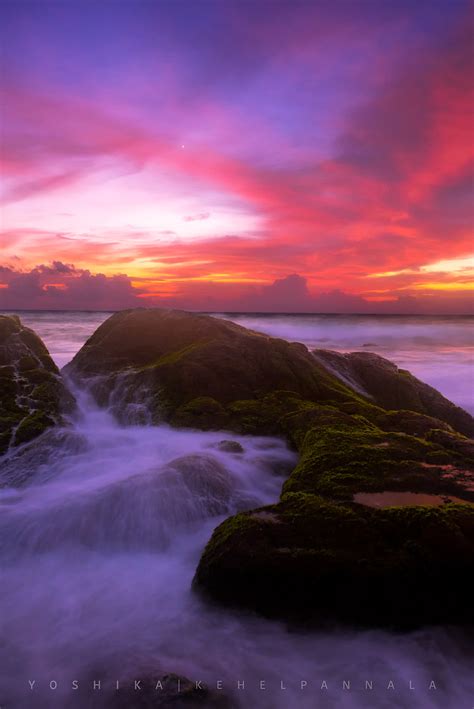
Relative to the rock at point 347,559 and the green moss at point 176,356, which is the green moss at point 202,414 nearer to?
the green moss at point 176,356

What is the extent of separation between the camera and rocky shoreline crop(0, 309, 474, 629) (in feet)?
17.0

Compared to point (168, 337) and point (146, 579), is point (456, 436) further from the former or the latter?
point (168, 337)

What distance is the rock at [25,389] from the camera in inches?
395

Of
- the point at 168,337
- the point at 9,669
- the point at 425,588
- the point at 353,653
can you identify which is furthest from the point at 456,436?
the point at 168,337

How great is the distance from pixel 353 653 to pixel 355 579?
742 millimetres

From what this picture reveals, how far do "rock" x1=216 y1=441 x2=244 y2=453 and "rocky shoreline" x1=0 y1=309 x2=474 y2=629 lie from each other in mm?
851

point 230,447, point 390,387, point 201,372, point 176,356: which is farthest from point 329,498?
point 390,387

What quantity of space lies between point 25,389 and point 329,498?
8.44 meters

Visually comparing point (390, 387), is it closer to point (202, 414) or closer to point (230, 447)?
point (202, 414)

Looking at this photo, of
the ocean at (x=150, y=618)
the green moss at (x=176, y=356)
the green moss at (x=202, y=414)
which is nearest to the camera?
the ocean at (x=150, y=618)

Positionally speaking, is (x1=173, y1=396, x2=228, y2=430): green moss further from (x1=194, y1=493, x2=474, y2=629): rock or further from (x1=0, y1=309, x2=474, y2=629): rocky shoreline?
(x1=194, y1=493, x2=474, y2=629): rock

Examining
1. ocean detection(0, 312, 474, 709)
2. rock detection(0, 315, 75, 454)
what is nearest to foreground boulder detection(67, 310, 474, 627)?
ocean detection(0, 312, 474, 709)

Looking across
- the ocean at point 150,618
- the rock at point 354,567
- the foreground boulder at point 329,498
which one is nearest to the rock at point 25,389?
the ocean at point 150,618

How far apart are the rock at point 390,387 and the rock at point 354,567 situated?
7485 mm
